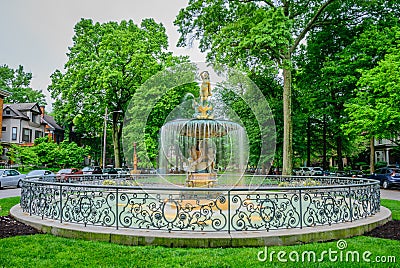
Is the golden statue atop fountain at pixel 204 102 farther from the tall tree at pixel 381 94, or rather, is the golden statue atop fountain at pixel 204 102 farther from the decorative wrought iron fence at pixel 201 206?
the tall tree at pixel 381 94

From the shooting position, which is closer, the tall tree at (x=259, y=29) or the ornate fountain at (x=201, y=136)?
the ornate fountain at (x=201, y=136)

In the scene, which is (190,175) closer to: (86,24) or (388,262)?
(388,262)

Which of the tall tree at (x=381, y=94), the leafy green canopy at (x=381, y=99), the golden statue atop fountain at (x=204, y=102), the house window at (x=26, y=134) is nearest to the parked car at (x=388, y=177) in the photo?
the tall tree at (x=381, y=94)

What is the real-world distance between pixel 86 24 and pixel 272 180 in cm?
3041

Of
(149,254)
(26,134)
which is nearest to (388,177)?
(149,254)

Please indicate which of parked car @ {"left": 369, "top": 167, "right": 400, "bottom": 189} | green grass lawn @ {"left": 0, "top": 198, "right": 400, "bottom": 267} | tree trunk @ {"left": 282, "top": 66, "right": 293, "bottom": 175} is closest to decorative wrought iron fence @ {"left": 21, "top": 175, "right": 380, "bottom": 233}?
green grass lawn @ {"left": 0, "top": 198, "right": 400, "bottom": 267}

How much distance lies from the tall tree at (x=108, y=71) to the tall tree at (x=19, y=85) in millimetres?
34744

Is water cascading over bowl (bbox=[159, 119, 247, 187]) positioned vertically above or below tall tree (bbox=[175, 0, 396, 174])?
below

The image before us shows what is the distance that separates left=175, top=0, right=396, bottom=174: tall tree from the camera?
19.3 m

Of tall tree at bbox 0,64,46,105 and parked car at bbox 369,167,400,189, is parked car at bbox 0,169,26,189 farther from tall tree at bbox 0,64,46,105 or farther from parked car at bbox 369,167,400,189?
tall tree at bbox 0,64,46,105

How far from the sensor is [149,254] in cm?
635

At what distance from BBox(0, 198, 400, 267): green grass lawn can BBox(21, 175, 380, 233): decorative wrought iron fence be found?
0.90 metres

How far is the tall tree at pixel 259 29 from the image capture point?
19.3m

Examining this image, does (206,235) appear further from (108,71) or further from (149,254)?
(108,71)
